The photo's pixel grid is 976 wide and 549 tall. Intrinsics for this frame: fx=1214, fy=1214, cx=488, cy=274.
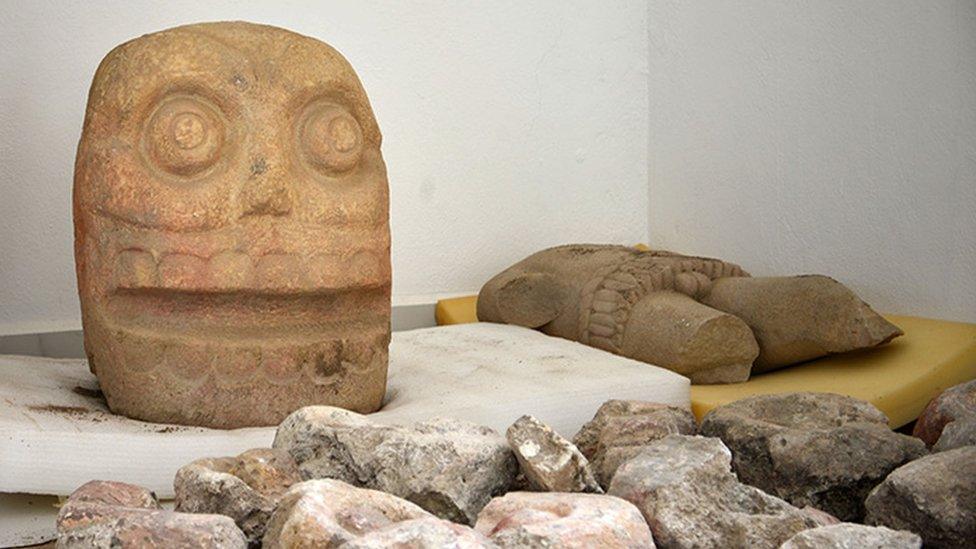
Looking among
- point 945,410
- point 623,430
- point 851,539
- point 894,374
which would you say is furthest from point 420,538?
→ point 894,374

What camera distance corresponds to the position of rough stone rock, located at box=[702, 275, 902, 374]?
11.3 ft

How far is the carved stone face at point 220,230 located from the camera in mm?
2812

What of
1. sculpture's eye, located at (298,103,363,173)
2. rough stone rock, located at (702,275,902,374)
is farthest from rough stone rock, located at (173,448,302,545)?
rough stone rock, located at (702,275,902,374)

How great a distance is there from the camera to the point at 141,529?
6.31ft

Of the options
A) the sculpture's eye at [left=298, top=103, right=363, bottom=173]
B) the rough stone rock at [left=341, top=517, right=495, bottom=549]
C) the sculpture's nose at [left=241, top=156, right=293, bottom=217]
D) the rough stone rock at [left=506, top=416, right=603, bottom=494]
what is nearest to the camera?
the rough stone rock at [left=341, top=517, right=495, bottom=549]

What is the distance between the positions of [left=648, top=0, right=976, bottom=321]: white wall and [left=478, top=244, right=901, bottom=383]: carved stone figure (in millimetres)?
407

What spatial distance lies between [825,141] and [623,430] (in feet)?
6.16

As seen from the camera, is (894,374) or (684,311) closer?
(894,374)

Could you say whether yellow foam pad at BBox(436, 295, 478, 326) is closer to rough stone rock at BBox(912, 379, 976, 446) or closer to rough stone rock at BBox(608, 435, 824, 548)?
rough stone rock at BBox(912, 379, 976, 446)

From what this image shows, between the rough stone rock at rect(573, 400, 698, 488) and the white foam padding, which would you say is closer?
the rough stone rock at rect(573, 400, 698, 488)

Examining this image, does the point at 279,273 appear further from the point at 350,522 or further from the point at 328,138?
the point at 350,522

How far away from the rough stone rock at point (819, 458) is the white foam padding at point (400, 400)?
0.59m

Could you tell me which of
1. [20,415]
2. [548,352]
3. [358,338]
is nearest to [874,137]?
[548,352]

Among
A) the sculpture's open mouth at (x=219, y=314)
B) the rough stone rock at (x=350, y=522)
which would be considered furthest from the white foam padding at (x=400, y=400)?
the rough stone rock at (x=350, y=522)
